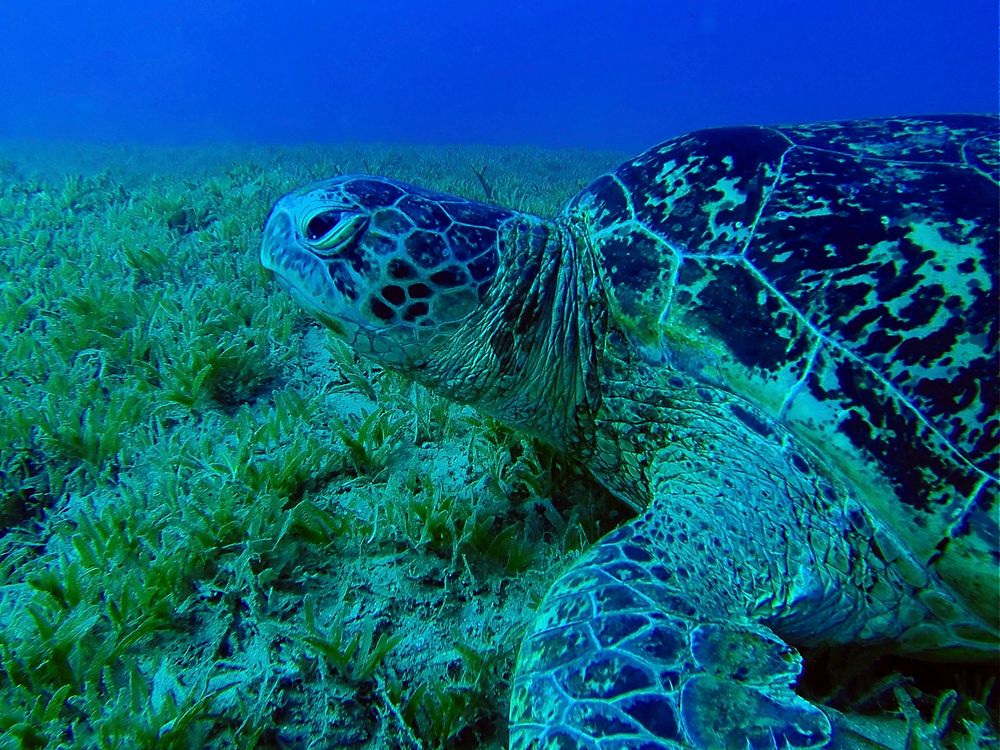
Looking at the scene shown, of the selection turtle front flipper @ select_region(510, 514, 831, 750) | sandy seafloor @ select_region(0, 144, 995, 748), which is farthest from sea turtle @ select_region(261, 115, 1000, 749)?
sandy seafloor @ select_region(0, 144, 995, 748)

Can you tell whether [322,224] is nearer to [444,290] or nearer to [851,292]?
[444,290]

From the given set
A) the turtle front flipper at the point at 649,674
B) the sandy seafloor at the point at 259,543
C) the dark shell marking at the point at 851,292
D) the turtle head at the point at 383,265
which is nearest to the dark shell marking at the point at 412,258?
the turtle head at the point at 383,265

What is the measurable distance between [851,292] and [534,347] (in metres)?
1.00

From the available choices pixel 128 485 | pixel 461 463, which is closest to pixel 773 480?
pixel 461 463

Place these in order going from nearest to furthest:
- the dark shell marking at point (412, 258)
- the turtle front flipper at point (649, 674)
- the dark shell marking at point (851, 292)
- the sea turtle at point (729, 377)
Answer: the turtle front flipper at point (649, 674) → the sea turtle at point (729, 377) → the dark shell marking at point (851, 292) → the dark shell marking at point (412, 258)

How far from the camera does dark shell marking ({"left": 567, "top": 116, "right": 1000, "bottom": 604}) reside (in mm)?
1262

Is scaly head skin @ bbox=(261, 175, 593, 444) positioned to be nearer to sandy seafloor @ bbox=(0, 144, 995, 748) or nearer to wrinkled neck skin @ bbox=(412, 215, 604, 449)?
wrinkled neck skin @ bbox=(412, 215, 604, 449)

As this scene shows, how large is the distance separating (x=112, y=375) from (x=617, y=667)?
2.77 m

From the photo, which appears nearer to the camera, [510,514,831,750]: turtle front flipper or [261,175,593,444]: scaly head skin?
[510,514,831,750]: turtle front flipper

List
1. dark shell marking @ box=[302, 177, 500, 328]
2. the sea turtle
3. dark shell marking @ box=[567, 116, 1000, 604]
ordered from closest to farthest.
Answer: the sea turtle, dark shell marking @ box=[567, 116, 1000, 604], dark shell marking @ box=[302, 177, 500, 328]

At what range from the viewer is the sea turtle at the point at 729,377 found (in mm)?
1115

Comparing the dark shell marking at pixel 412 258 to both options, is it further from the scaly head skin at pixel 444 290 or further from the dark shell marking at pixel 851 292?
the dark shell marking at pixel 851 292

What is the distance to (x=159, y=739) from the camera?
3.84 feet

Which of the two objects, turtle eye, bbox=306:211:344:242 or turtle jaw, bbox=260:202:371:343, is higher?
turtle eye, bbox=306:211:344:242
